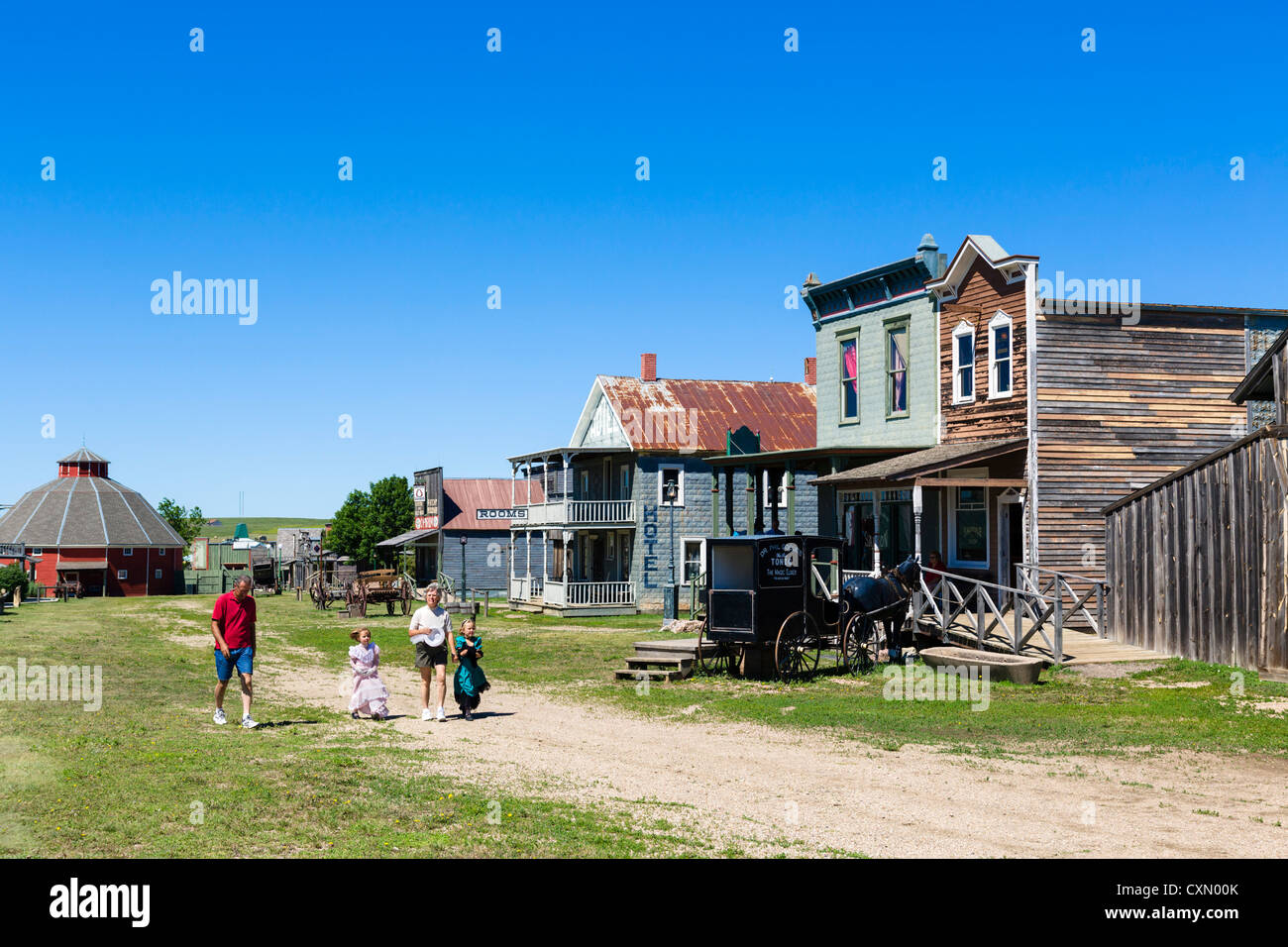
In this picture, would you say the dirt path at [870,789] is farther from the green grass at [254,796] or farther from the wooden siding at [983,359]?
the wooden siding at [983,359]

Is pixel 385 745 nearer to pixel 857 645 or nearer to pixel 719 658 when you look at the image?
pixel 719 658

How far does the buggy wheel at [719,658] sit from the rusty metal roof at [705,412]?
71.3 feet

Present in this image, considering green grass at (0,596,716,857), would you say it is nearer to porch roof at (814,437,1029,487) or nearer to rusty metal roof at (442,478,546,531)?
porch roof at (814,437,1029,487)

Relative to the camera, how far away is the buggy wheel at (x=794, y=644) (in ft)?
63.2

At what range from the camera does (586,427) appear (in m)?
46.8

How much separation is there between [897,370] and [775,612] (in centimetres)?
1130

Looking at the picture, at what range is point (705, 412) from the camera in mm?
45219

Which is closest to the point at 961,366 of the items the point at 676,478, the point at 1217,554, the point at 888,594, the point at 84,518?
the point at 888,594

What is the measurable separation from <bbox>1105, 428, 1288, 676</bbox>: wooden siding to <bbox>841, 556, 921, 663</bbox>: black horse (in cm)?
375

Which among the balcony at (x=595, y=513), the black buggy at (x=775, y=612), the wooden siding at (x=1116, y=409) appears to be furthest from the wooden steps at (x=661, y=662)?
the balcony at (x=595, y=513)

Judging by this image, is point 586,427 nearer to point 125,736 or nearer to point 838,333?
point 838,333

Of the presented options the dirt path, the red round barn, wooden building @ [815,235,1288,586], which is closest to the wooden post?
wooden building @ [815,235,1288,586]

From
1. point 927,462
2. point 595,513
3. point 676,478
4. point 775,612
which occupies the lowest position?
point 775,612

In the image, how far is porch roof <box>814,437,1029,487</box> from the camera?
22.9 meters
